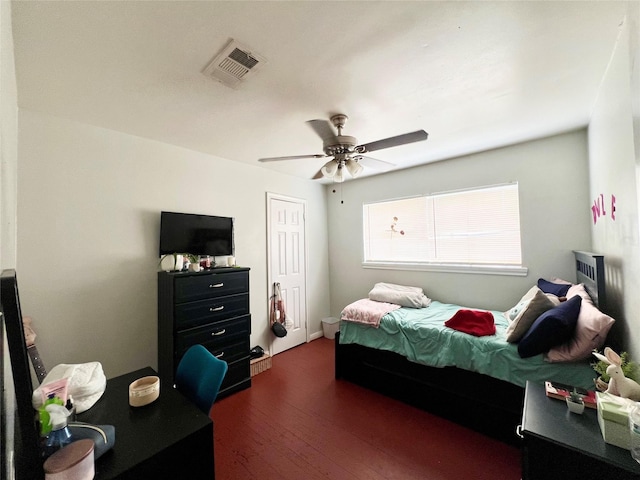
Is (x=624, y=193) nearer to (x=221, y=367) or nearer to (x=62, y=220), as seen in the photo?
(x=221, y=367)

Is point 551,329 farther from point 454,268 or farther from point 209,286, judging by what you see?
point 209,286

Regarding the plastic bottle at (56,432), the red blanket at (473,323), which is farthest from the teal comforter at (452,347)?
the plastic bottle at (56,432)

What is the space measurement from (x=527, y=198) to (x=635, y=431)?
2519 millimetres

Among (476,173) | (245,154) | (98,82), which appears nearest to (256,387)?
(245,154)

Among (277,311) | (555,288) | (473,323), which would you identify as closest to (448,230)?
(555,288)

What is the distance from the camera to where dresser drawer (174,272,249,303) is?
2426 millimetres

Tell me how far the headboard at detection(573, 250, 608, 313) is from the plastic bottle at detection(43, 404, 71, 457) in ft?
Answer: 9.78

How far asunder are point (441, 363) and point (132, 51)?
3.12 metres

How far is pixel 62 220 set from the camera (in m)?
2.17

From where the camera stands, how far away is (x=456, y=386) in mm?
2229

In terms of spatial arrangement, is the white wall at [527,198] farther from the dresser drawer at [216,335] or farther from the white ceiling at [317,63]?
the dresser drawer at [216,335]

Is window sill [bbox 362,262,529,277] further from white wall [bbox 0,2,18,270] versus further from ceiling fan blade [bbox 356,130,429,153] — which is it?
white wall [bbox 0,2,18,270]

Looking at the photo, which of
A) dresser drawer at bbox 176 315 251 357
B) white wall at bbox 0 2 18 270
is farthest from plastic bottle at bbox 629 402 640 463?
dresser drawer at bbox 176 315 251 357

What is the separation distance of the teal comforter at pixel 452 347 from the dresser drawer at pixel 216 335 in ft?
3.63
